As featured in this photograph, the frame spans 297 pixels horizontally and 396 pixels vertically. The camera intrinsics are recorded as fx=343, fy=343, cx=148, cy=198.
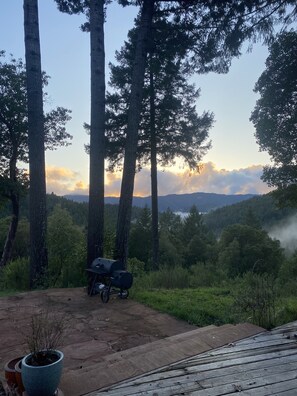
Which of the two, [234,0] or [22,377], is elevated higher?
[234,0]

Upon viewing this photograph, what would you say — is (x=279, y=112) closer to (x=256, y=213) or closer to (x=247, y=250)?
(x=247, y=250)

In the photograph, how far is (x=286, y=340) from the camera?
Answer: 3795 mm

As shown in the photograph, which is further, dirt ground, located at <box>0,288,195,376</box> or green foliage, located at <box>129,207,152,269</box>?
green foliage, located at <box>129,207,152,269</box>

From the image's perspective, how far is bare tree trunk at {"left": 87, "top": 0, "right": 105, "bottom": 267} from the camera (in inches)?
314

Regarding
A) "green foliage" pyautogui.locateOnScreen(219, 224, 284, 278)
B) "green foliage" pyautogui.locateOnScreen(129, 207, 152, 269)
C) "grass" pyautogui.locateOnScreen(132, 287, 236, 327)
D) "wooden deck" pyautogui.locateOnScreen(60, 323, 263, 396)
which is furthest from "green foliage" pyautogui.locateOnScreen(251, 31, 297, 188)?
"green foliage" pyautogui.locateOnScreen(129, 207, 152, 269)

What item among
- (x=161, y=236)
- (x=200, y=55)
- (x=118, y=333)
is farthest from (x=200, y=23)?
(x=161, y=236)

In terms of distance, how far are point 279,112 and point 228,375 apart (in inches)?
514

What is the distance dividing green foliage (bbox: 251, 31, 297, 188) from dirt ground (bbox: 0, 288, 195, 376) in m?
10.3

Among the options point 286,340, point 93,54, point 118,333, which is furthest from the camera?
point 93,54

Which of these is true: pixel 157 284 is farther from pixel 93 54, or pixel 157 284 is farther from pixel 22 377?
pixel 22 377

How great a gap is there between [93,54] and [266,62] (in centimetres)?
879

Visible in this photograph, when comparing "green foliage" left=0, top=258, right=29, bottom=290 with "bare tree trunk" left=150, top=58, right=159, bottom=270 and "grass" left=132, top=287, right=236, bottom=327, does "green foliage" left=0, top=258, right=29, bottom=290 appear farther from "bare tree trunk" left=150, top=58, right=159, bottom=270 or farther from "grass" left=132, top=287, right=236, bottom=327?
A: "bare tree trunk" left=150, top=58, right=159, bottom=270

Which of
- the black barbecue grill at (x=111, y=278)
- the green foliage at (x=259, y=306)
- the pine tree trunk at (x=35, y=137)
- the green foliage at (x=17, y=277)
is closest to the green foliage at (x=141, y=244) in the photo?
the green foliage at (x=17, y=277)

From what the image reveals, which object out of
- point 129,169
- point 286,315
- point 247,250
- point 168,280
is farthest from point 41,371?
point 247,250
